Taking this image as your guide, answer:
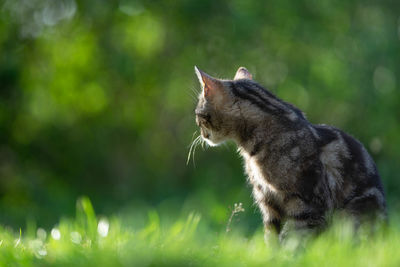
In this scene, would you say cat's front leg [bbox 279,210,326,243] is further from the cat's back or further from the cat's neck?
the cat's neck

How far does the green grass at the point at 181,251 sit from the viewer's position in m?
3.04

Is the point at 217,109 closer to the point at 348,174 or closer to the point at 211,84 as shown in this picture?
the point at 211,84

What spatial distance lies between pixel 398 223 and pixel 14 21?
7.95 meters

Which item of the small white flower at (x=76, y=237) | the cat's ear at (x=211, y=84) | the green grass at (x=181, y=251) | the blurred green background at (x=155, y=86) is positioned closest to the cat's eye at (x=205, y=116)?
the cat's ear at (x=211, y=84)

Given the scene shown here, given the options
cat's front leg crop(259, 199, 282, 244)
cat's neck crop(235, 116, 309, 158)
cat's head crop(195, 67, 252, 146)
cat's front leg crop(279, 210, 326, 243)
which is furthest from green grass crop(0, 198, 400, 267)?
cat's head crop(195, 67, 252, 146)

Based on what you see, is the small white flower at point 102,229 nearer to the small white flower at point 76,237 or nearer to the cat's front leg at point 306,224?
the small white flower at point 76,237

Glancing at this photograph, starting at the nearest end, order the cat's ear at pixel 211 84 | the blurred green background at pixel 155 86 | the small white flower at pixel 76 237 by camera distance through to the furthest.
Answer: the small white flower at pixel 76 237
the cat's ear at pixel 211 84
the blurred green background at pixel 155 86

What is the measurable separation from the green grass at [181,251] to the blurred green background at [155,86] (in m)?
3.76

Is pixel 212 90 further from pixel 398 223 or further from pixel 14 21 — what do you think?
pixel 14 21

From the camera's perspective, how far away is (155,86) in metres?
11.1

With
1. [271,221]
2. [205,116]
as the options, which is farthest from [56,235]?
[271,221]

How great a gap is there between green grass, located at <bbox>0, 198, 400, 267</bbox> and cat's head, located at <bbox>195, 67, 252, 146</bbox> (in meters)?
0.99

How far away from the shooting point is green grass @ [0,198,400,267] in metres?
3.04

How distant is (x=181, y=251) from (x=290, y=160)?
130 centimetres
